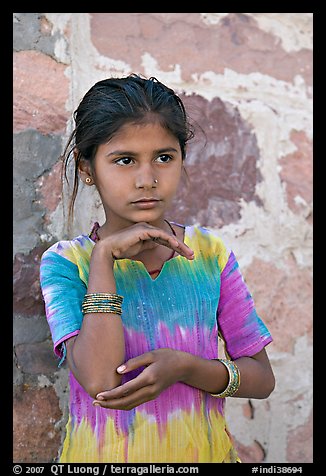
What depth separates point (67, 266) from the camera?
1643 millimetres

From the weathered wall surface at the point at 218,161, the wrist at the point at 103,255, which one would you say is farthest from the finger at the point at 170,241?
the weathered wall surface at the point at 218,161

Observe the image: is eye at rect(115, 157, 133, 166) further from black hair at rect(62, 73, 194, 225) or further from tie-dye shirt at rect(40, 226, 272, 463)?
tie-dye shirt at rect(40, 226, 272, 463)

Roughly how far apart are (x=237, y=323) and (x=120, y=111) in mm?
617

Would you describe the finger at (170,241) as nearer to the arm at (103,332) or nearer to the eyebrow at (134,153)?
the arm at (103,332)

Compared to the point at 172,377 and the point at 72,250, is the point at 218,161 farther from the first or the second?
the point at 172,377

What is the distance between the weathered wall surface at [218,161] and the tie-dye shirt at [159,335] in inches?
14.6

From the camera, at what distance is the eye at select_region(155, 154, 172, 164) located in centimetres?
162

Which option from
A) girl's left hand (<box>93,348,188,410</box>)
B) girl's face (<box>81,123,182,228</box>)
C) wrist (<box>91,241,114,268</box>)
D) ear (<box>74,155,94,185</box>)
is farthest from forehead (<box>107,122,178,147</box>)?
girl's left hand (<box>93,348,188,410</box>)

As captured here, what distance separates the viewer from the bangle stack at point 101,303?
1.49 m

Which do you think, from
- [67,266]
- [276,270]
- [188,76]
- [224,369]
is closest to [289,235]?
[276,270]

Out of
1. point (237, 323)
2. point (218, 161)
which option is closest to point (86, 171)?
point (237, 323)

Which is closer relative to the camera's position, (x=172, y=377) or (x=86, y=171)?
(x=172, y=377)

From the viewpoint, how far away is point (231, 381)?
1.64 metres

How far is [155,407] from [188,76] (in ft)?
3.71
